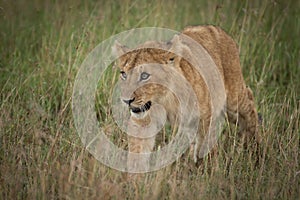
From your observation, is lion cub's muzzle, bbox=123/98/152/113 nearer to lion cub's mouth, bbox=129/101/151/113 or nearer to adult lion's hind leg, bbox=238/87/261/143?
lion cub's mouth, bbox=129/101/151/113

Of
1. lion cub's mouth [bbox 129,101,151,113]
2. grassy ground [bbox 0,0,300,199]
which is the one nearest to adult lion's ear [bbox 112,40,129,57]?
lion cub's mouth [bbox 129,101,151,113]

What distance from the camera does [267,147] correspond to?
556 centimetres

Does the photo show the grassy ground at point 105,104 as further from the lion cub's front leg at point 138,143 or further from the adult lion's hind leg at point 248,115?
the lion cub's front leg at point 138,143

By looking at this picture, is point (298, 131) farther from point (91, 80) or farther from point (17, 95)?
point (17, 95)

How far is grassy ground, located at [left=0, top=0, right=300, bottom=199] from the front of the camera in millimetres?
4586

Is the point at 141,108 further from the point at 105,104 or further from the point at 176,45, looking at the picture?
the point at 105,104

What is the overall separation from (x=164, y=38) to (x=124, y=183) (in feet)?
11.1

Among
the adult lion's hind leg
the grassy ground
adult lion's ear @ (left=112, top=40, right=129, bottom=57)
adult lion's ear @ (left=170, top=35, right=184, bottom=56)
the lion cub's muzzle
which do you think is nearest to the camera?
the grassy ground

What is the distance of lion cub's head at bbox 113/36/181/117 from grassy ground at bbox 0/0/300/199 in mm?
531

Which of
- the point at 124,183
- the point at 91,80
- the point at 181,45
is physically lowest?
the point at 124,183

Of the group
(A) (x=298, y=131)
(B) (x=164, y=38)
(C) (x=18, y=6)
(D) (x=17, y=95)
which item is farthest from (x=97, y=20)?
(A) (x=298, y=131)

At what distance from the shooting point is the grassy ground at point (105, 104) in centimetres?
459

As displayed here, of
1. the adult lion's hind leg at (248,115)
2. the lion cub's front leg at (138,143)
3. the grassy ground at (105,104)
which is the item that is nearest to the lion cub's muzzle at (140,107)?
the lion cub's front leg at (138,143)

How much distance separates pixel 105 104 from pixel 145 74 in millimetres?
1415
